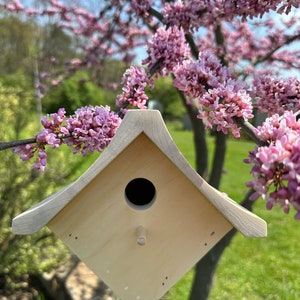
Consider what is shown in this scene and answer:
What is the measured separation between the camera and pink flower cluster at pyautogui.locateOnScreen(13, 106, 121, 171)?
4.86ft

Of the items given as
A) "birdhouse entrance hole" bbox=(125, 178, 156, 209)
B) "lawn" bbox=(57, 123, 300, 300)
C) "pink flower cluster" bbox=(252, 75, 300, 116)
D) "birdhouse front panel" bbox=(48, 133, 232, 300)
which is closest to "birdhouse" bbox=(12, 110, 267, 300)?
"birdhouse front panel" bbox=(48, 133, 232, 300)

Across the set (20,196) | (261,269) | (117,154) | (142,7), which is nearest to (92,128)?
(117,154)

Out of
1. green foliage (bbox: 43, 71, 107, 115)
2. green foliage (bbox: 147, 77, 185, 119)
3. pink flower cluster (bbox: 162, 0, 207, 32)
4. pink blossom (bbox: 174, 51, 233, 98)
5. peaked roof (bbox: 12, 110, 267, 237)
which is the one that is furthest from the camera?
green foliage (bbox: 147, 77, 185, 119)

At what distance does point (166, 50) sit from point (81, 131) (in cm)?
72

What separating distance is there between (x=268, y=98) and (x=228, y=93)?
0.38 meters

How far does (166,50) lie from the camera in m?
1.92

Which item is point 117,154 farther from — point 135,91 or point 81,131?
point 135,91

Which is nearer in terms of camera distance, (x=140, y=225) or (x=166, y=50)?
(x=140, y=225)

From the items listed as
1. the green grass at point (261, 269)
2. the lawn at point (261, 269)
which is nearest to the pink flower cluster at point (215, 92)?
the lawn at point (261, 269)

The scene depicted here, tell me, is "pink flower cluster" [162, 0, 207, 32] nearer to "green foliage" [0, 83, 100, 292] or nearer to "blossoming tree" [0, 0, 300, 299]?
"blossoming tree" [0, 0, 300, 299]

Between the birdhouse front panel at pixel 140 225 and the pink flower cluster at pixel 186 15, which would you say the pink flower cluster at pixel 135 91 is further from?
the pink flower cluster at pixel 186 15

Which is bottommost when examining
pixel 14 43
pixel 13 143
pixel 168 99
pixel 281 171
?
pixel 168 99

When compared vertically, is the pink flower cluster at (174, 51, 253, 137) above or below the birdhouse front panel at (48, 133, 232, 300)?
above

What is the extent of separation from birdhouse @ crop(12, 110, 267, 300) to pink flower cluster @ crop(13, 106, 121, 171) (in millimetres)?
115
